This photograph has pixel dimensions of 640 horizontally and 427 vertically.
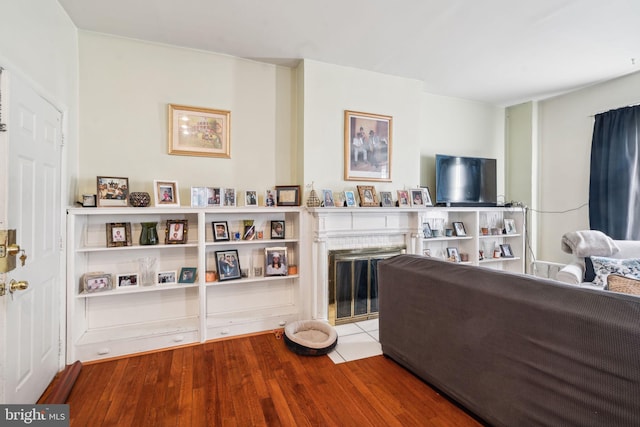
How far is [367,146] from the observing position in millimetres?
3379

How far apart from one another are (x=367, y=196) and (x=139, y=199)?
7.26ft

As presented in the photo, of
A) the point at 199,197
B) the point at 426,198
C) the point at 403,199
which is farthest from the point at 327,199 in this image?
the point at 426,198

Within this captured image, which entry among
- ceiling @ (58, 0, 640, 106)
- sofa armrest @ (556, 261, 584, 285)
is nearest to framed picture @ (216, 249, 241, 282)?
ceiling @ (58, 0, 640, 106)

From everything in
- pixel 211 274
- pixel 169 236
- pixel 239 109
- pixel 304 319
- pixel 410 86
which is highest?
pixel 410 86

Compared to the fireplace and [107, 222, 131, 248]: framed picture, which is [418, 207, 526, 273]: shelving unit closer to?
the fireplace

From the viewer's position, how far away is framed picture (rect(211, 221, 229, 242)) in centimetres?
286

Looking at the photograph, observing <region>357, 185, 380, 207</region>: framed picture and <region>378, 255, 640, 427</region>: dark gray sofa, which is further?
<region>357, 185, 380, 207</region>: framed picture

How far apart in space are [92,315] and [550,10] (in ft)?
15.0

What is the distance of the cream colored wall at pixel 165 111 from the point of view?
260 cm

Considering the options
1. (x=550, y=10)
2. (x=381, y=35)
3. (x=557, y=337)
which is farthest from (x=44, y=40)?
(x=550, y=10)

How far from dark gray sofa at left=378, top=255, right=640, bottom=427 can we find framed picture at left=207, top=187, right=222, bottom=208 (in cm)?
187

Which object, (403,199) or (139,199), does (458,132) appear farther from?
(139,199)

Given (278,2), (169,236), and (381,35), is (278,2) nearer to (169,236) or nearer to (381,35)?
(381,35)

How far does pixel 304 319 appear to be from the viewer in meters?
3.03
